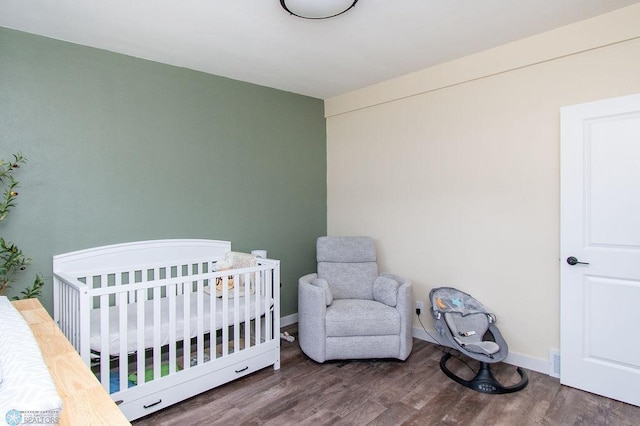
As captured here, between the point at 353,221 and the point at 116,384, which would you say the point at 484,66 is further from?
the point at 116,384

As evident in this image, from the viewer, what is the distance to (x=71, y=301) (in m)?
2.17

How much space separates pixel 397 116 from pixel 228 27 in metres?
1.88

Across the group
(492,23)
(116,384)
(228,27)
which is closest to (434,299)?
(492,23)

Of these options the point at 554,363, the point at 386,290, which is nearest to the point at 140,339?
the point at 386,290

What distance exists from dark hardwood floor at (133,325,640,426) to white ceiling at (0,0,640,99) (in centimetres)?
252

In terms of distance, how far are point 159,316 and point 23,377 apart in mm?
1523

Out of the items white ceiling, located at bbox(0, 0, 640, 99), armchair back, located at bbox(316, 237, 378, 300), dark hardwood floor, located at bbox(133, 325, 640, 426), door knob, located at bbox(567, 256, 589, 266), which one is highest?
white ceiling, located at bbox(0, 0, 640, 99)

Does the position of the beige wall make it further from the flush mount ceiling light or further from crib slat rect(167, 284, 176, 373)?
crib slat rect(167, 284, 176, 373)

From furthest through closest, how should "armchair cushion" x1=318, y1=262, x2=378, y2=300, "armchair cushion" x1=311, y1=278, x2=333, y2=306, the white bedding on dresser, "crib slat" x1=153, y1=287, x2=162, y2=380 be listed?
"armchair cushion" x1=318, y1=262, x2=378, y2=300, "armchair cushion" x1=311, y1=278, x2=333, y2=306, "crib slat" x1=153, y1=287, x2=162, y2=380, the white bedding on dresser

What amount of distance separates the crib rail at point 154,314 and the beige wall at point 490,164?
5.03ft

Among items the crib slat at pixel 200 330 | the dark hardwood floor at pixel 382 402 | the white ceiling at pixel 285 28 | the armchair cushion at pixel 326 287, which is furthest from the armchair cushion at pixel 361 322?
the white ceiling at pixel 285 28

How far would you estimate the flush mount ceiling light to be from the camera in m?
2.00

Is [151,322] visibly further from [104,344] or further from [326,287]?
[326,287]

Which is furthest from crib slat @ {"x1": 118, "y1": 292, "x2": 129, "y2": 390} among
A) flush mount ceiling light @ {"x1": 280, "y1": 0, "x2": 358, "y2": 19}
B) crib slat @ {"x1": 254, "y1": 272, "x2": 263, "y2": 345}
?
flush mount ceiling light @ {"x1": 280, "y1": 0, "x2": 358, "y2": 19}
